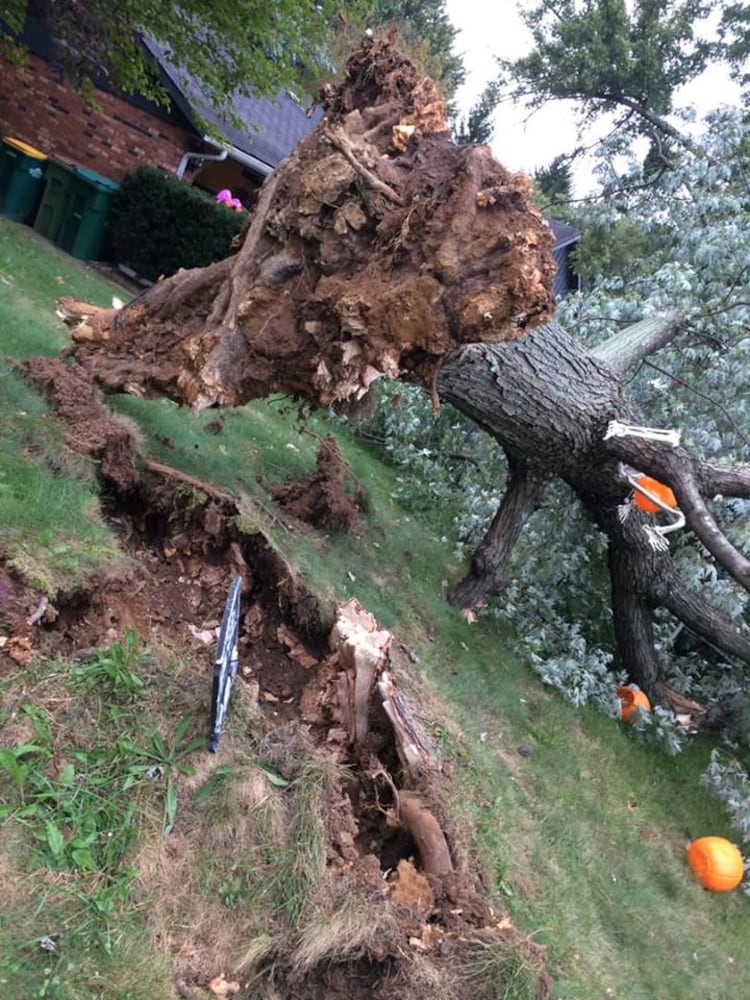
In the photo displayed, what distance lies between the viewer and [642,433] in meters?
4.89

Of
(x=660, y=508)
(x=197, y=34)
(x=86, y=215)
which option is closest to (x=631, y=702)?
(x=660, y=508)

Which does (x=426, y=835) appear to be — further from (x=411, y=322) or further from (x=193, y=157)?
(x=193, y=157)

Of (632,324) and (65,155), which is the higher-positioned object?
(632,324)

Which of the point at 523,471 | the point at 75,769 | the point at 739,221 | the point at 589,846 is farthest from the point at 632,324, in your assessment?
the point at 75,769

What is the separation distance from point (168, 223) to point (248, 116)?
13.8 ft

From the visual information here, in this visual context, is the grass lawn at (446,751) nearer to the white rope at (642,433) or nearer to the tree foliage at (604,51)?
the white rope at (642,433)

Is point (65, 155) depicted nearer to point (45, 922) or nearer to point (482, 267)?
point (482, 267)

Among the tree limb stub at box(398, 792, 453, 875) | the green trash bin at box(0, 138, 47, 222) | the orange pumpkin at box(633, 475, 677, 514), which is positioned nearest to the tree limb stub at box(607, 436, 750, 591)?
the orange pumpkin at box(633, 475, 677, 514)

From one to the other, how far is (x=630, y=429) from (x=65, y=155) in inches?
404

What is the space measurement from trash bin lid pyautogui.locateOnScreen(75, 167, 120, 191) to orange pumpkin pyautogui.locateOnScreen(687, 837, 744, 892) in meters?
10.3

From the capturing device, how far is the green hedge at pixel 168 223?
10883 millimetres

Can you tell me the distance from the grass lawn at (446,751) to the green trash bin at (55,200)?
15.4 feet

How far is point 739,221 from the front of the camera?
6328 millimetres

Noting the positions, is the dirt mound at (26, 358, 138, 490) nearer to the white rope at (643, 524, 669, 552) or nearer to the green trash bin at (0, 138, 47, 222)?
the white rope at (643, 524, 669, 552)
